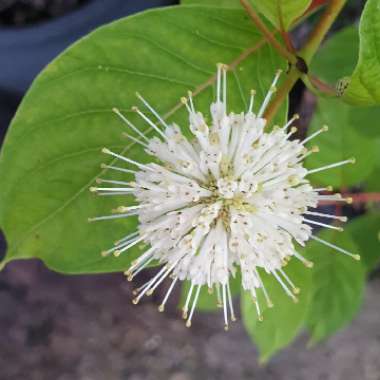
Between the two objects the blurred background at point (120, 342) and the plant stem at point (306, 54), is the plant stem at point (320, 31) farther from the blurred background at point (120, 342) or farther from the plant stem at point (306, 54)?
Result: the blurred background at point (120, 342)

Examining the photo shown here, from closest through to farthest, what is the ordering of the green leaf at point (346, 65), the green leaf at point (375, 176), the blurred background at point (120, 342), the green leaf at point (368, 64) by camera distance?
1. the green leaf at point (368, 64)
2. the green leaf at point (346, 65)
3. the green leaf at point (375, 176)
4. the blurred background at point (120, 342)

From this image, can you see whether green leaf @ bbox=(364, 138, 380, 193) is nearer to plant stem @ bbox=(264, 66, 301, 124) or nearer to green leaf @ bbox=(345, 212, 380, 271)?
green leaf @ bbox=(345, 212, 380, 271)

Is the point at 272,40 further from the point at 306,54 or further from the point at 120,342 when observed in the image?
the point at 120,342

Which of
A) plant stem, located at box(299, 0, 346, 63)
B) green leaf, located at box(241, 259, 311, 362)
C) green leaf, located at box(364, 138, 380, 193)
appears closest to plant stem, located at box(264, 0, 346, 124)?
plant stem, located at box(299, 0, 346, 63)

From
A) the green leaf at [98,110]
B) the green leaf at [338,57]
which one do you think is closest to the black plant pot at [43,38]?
the green leaf at [338,57]

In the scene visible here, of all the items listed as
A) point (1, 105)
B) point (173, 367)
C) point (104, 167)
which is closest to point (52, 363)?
point (173, 367)
